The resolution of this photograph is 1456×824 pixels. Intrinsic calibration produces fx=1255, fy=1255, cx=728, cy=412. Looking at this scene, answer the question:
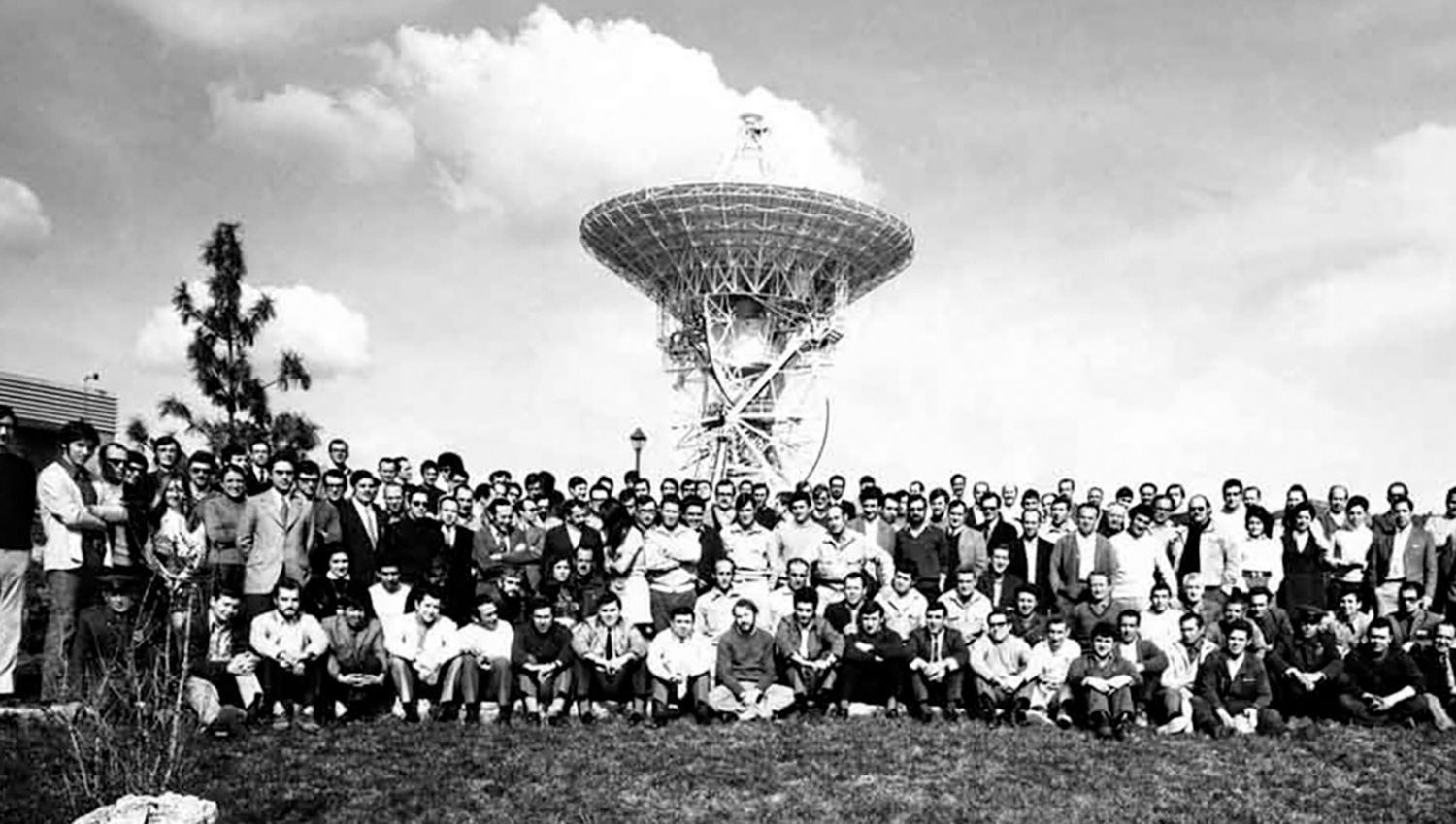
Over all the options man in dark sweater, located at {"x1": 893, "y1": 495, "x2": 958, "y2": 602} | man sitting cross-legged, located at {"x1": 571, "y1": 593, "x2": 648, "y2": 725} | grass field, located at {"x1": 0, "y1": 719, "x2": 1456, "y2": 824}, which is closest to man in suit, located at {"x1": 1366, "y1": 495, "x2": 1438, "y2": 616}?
grass field, located at {"x1": 0, "y1": 719, "x2": 1456, "y2": 824}

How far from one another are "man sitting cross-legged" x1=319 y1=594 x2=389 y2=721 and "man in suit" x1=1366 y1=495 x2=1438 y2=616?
9501 millimetres

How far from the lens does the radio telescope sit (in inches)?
1236

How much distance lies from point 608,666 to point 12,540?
4.78 metres

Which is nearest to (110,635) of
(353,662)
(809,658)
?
(353,662)

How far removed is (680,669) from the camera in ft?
36.7

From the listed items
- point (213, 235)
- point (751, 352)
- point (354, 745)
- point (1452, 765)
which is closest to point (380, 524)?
point (354, 745)

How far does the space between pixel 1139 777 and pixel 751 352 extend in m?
27.7

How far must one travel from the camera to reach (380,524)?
11820 mm

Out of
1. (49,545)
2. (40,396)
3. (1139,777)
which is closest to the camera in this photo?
(1139,777)

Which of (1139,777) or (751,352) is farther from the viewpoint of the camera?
(751,352)

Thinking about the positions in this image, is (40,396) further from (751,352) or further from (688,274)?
(751,352)

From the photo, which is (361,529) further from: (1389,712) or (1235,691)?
(1389,712)

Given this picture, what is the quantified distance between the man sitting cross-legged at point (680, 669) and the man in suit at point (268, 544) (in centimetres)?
Answer: 318

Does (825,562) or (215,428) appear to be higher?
(215,428)
